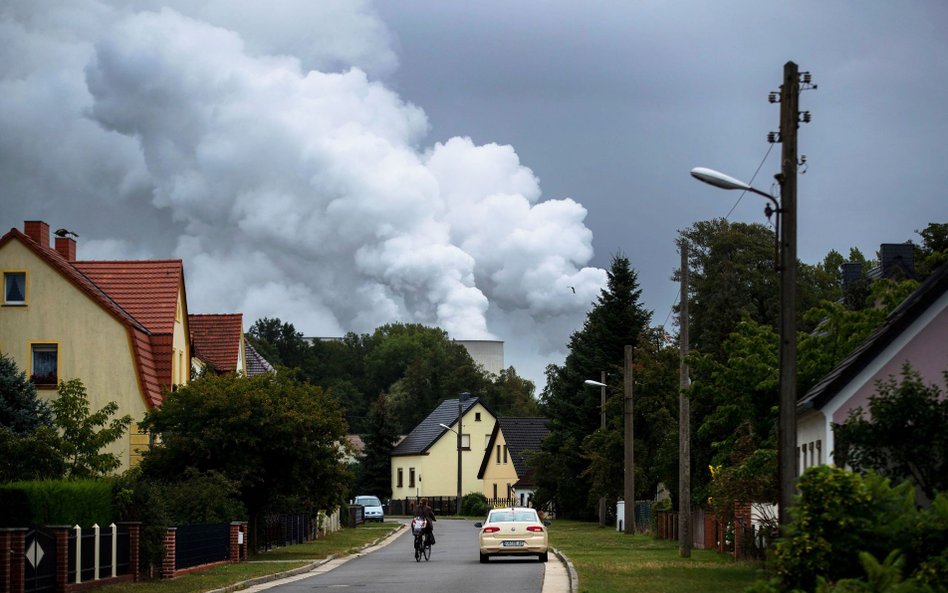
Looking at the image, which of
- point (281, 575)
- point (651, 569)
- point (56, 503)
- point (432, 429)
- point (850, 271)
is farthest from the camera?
point (432, 429)

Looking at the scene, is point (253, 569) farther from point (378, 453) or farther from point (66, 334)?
point (378, 453)

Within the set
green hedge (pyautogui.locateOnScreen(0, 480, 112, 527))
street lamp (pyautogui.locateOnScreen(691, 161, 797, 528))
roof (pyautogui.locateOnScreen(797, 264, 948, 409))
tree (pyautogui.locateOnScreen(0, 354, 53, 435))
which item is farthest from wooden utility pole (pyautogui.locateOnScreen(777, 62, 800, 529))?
tree (pyautogui.locateOnScreen(0, 354, 53, 435))

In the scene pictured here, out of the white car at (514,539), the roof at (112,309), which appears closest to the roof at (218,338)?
the roof at (112,309)

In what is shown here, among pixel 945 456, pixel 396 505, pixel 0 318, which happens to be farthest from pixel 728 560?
pixel 396 505

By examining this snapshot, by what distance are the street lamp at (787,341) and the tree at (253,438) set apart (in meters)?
20.0

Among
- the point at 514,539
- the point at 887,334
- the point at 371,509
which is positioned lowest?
the point at 371,509

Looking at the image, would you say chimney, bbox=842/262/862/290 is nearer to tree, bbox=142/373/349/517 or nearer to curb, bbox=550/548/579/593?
curb, bbox=550/548/579/593

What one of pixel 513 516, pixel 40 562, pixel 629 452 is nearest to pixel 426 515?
pixel 513 516

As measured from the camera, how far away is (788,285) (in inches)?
750

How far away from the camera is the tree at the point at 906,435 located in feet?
63.2

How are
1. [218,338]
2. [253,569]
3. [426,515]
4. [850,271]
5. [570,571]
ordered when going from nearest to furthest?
[570,571] < [253,569] < [426,515] < [218,338] < [850,271]

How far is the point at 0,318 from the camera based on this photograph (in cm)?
4494

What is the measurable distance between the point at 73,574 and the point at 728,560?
15.6 meters

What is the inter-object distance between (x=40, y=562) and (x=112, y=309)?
2347 centimetres
